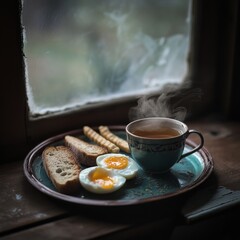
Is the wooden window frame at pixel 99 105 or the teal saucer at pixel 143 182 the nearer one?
the teal saucer at pixel 143 182

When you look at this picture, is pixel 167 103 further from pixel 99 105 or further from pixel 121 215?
pixel 121 215

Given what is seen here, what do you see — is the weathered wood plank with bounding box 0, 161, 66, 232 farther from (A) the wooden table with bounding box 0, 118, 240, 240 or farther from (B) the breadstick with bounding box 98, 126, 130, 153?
(B) the breadstick with bounding box 98, 126, 130, 153

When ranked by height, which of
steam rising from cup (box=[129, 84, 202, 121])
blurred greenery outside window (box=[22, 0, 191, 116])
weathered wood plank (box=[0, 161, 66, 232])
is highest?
blurred greenery outside window (box=[22, 0, 191, 116])

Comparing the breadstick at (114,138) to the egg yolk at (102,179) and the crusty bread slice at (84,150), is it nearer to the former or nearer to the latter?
the crusty bread slice at (84,150)

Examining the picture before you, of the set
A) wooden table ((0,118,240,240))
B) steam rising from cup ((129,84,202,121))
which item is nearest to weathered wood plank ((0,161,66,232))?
wooden table ((0,118,240,240))

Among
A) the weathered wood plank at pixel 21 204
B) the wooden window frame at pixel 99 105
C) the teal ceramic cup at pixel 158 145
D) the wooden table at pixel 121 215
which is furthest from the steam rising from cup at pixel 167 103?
the weathered wood plank at pixel 21 204

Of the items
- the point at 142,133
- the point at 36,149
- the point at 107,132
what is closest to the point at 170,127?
the point at 142,133
